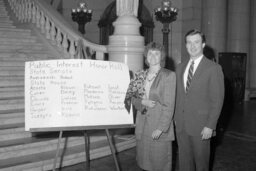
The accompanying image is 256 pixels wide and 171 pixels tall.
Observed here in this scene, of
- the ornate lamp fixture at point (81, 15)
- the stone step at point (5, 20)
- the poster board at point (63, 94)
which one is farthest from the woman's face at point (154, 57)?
the ornate lamp fixture at point (81, 15)

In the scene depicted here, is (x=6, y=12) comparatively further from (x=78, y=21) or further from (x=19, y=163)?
(x=19, y=163)

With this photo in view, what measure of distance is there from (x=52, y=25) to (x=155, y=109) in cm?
598

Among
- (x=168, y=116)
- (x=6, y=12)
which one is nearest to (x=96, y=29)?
(x=6, y=12)

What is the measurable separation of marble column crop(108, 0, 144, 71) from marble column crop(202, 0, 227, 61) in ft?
26.4

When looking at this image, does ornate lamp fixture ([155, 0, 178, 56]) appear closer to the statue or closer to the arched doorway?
the arched doorway

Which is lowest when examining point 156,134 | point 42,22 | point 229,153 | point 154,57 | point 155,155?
point 229,153

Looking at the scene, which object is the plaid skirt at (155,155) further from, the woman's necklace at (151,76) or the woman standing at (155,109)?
the woman's necklace at (151,76)

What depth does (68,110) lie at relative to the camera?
332 cm

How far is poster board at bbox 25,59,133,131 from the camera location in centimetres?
331

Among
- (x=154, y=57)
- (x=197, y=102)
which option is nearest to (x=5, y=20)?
(x=154, y=57)

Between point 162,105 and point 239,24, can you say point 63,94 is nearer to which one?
point 162,105

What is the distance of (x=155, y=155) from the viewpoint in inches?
134

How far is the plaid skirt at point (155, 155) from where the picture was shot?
3.40 metres

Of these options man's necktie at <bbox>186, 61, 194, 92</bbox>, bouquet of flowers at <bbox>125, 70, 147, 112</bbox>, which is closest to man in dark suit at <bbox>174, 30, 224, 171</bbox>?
man's necktie at <bbox>186, 61, 194, 92</bbox>
